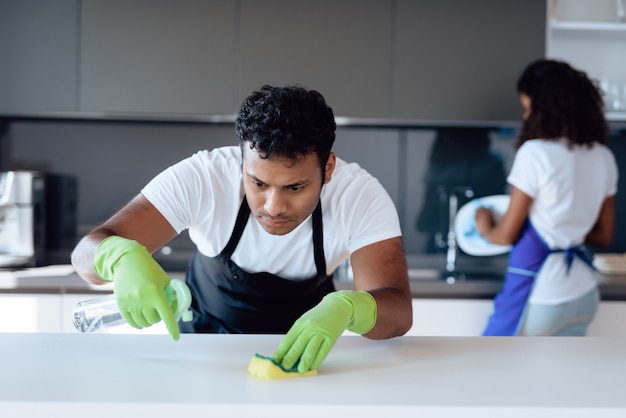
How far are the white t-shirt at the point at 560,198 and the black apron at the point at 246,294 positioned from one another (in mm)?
822

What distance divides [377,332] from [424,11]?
164 cm

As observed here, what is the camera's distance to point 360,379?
1.12 metres

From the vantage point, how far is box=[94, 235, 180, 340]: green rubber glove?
1216 mm

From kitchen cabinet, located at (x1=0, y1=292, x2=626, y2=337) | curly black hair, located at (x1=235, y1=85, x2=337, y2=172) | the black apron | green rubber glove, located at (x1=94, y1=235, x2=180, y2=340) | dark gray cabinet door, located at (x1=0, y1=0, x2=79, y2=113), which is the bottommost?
kitchen cabinet, located at (x1=0, y1=292, x2=626, y2=337)

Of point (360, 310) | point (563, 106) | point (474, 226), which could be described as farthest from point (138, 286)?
point (474, 226)

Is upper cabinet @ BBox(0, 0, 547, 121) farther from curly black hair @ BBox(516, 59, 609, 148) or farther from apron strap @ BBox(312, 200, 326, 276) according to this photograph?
apron strap @ BBox(312, 200, 326, 276)

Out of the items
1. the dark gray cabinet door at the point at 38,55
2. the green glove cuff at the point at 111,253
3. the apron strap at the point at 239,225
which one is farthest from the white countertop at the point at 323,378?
the dark gray cabinet door at the point at 38,55

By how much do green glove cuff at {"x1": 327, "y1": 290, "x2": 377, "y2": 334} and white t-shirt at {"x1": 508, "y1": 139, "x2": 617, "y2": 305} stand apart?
1147 mm

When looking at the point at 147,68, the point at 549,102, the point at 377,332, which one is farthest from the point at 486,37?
the point at 377,332

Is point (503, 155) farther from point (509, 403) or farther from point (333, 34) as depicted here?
point (509, 403)

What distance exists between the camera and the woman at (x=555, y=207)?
2.33 metres

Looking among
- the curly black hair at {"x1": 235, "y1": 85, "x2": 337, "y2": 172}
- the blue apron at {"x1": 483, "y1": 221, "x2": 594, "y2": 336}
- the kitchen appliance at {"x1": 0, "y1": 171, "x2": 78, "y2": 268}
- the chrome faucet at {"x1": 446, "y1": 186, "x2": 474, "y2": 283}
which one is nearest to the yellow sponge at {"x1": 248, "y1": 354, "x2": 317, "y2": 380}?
the curly black hair at {"x1": 235, "y1": 85, "x2": 337, "y2": 172}

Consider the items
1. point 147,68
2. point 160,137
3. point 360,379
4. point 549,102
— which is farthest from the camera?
point 160,137

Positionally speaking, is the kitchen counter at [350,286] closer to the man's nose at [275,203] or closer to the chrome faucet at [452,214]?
the chrome faucet at [452,214]
